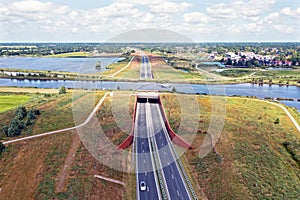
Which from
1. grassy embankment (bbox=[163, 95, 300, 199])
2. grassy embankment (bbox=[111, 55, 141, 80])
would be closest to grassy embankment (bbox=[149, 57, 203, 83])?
grassy embankment (bbox=[111, 55, 141, 80])

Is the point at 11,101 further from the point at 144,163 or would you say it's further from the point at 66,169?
the point at 144,163

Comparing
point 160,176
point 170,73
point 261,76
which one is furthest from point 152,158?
point 261,76

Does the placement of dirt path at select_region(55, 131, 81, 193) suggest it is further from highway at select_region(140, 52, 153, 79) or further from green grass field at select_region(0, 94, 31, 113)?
highway at select_region(140, 52, 153, 79)

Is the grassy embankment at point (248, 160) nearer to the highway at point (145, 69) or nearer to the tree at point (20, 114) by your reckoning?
the tree at point (20, 114)

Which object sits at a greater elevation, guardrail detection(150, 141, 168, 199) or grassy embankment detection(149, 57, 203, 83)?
grassy embankment detection(149, 57, 203, 83)

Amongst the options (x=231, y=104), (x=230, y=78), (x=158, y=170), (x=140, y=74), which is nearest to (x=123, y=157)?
(x=158, y=170)
